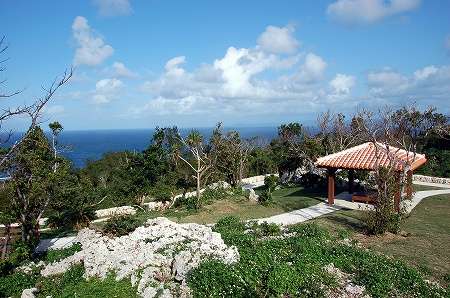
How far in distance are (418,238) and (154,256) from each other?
32.7 ft

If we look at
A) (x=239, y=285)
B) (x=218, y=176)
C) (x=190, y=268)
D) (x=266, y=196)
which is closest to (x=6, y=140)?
(x=190, y=268)

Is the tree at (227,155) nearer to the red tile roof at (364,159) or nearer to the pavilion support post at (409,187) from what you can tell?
the red tile roof at (364,159)

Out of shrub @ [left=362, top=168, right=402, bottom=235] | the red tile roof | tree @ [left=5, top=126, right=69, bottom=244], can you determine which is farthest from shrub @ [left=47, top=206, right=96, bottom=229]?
shrub @ [left=362, top=168, right=402, bottom=235]

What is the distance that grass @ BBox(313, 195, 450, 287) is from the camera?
11938mm

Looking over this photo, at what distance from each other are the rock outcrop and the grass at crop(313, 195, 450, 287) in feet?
18.2

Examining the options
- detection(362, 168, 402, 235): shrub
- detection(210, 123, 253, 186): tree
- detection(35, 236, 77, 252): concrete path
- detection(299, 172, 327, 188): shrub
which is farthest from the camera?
detection(210, 123, 253, 186): tree

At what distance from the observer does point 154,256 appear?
452 inches

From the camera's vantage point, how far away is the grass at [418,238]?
470 inches

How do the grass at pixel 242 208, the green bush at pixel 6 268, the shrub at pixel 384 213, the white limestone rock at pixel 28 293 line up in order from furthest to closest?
1. the grass at pixel 242 208
2. the shrub at pixel 384 213
3. the green bush at pixel 6 268
4. the white limestone rock at pixel 28 293

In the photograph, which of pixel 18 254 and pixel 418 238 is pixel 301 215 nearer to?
pixel 418 238

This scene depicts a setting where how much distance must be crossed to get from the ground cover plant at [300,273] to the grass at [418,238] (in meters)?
0.90

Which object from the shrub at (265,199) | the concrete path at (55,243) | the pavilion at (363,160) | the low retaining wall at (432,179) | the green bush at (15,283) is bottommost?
the low retaining wall at (432,179)

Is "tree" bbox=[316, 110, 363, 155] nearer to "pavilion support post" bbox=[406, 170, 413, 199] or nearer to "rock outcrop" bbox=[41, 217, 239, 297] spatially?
"pavilion support post" bbox=[406, 170, 413, 199]

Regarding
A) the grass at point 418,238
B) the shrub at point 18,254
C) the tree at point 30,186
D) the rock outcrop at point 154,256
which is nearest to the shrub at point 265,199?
the grass at point 418,238
